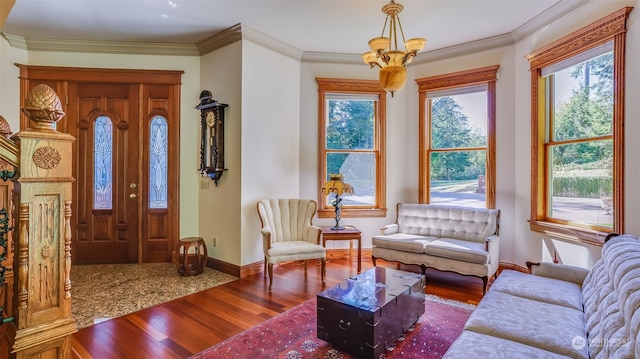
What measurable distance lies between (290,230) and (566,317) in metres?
2.99

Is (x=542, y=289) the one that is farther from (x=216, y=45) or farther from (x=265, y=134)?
(x=216, y=45)

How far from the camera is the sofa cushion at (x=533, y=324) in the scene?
1.69 m

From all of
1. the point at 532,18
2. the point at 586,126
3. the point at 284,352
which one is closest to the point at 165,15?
the point at 284,352

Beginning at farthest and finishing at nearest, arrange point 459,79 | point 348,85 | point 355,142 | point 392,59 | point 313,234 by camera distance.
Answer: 1. point 355,142
2. point 348,85
3. point 459,79
4. point 313,234
5. point 392,59

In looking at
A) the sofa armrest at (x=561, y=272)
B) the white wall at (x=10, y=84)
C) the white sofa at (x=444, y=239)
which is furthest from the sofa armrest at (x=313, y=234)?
the white wall at (x=10, y=84)

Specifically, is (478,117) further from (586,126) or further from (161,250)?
(161,250)

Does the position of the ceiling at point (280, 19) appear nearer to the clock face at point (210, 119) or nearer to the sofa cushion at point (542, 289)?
the clock face at point (210, 119)

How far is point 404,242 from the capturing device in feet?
12.9

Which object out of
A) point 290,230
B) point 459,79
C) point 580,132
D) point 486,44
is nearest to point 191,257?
point 290,230

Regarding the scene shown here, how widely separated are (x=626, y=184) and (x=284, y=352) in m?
3.27

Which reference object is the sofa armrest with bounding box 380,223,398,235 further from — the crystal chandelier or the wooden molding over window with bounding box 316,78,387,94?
the crystal chandelier

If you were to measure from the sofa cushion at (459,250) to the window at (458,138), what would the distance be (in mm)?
969

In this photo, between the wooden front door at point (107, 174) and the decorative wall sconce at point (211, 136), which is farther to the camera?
the wooden front door at point (107, 174)

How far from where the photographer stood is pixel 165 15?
3678mm
